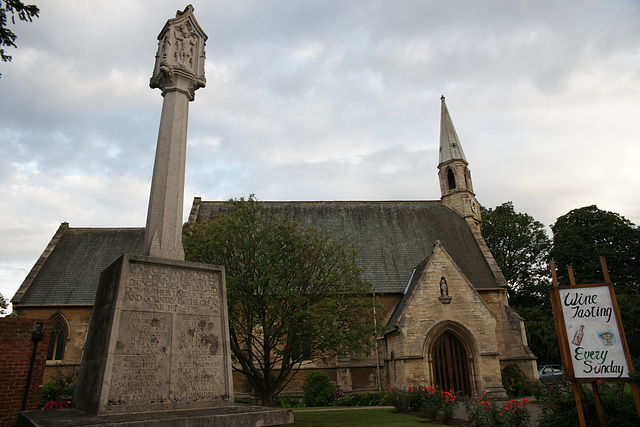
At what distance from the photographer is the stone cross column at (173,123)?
622 centimetres

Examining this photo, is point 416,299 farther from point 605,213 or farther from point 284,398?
point 605,213

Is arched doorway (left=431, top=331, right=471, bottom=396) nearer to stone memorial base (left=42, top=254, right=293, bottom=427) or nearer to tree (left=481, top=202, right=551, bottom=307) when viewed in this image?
stone memorial base (left=42, top=254, right=293, bottom=427)

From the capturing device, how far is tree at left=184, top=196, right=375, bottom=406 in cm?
1395

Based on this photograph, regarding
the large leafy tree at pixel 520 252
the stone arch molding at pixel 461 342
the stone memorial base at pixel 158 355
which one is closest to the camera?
the stone memorial base at pixel 158 355

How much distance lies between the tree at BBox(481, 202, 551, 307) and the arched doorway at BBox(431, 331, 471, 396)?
21321mm

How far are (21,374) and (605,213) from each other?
4175 centimetres

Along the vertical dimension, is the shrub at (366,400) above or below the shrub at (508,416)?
below

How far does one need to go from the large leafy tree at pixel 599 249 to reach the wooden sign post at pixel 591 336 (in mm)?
28165

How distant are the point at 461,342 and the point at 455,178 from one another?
1428 cm

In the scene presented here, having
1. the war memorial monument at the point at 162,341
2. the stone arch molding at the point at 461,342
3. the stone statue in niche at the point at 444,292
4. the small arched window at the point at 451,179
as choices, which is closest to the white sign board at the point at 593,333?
the war memorial monument at the point at 162,341

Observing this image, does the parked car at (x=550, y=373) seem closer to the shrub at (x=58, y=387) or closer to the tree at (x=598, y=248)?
the tree at (x=598, y=248)

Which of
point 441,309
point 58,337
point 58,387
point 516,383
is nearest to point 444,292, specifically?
point 441,309

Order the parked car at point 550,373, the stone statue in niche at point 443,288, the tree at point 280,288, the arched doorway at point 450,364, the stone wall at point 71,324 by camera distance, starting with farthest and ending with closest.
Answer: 1. the parked car at point 550,373
2. the stone wall at point 71,324
3. the stone statue in niche at point 443,288
4. the arched doorway at point 450,364
5. the tree at point 280,288

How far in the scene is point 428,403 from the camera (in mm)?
12773
